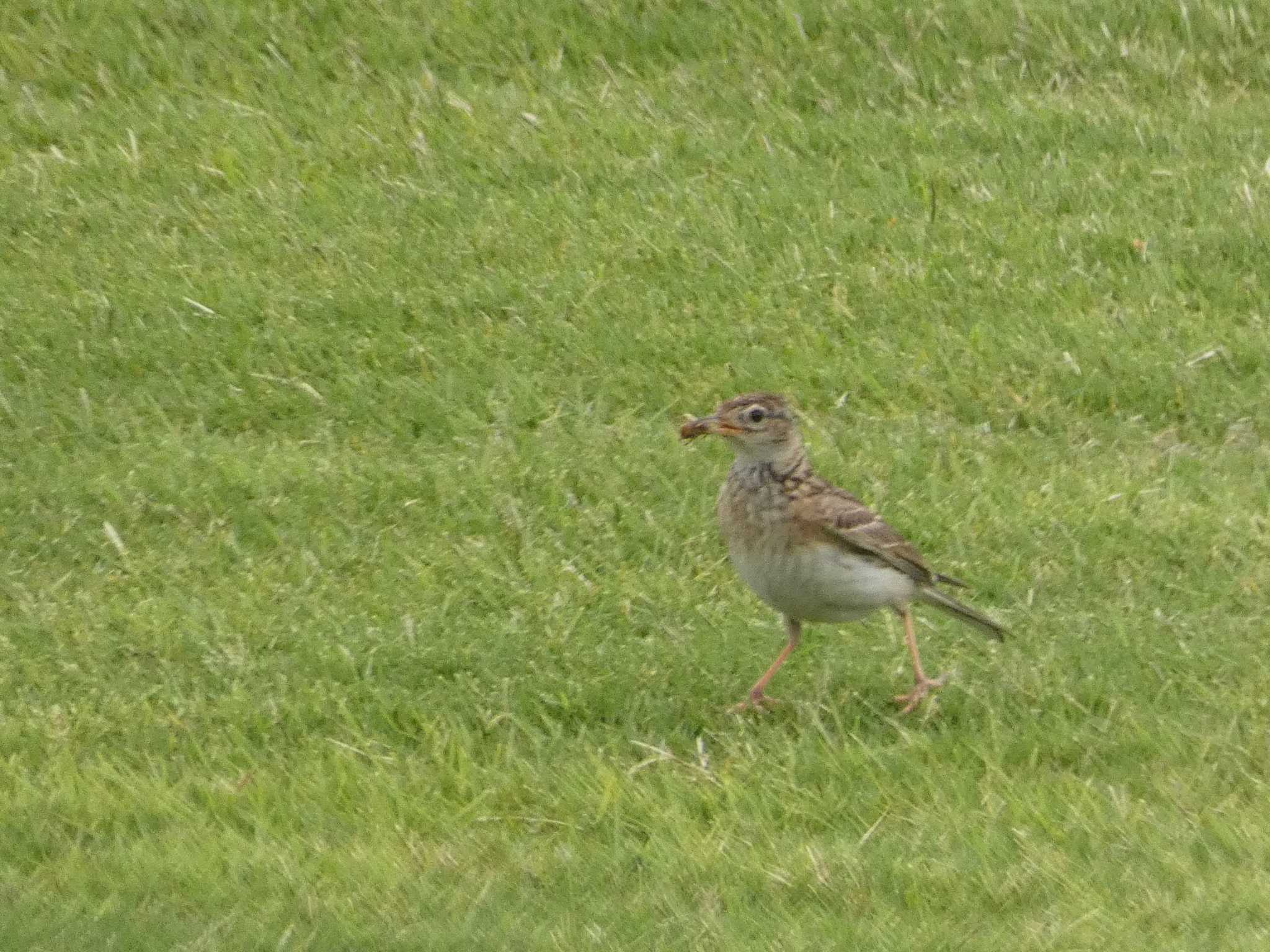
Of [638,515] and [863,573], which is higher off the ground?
[863,573]

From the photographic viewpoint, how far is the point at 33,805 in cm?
710

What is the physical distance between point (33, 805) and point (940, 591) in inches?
126

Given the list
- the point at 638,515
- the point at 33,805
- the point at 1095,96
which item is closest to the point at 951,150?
the point at 1095,96

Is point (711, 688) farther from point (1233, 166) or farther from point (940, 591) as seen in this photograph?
point (1233, 166)

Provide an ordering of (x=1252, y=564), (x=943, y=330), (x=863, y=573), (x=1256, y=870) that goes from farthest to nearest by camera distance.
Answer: (x=943, y=330)
(x=1252, y=564)
(x=863, y=573)
(x=1256, y=870)

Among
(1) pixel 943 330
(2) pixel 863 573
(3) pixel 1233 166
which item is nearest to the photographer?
(2) pixel 863 573

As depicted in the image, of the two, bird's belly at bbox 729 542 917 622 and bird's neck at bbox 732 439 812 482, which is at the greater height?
bird's neck at bbox 732 439 812 482

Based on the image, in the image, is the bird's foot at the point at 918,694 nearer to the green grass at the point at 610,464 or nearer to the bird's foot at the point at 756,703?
the green grass at the point at 610,464

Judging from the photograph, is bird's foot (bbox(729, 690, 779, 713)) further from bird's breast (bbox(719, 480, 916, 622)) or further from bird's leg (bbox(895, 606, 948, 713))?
bird's leg (bbox(895, 606, 948, 713))

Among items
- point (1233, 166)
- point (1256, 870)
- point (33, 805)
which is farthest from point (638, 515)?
point (1233, 166)

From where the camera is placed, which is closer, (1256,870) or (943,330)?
(1256,870)

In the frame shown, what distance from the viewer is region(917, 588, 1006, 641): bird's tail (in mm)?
7793

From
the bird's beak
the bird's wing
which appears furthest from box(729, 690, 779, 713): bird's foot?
the bird's beak

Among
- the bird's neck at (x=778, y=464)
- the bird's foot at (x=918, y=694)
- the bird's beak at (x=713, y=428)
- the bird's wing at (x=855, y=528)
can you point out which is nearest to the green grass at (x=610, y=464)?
the bird's foot at (x=918, y=694)
